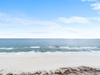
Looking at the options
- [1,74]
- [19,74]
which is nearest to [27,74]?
[19,74]

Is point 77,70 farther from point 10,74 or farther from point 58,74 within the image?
point 10,74

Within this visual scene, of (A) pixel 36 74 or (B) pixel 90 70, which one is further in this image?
(B) pixel 90 70

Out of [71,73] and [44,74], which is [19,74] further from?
[71,73]

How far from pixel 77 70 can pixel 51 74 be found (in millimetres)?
1736

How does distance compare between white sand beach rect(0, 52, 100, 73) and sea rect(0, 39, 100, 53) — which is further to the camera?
sea rect(0, 39, 100, 53)

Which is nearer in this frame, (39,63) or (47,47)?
(39,63)

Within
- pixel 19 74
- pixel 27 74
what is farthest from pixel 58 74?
pixel 19 74

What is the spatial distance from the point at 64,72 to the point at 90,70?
1.78 m

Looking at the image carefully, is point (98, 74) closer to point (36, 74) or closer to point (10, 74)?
point (36, 74)

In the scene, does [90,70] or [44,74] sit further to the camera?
[90,70]

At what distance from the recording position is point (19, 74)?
762 cm

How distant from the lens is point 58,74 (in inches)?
296

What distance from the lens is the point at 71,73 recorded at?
7.66 meters

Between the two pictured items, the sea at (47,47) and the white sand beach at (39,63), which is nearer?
the white sand beach at (39,63)
